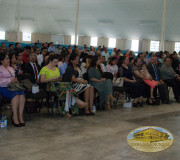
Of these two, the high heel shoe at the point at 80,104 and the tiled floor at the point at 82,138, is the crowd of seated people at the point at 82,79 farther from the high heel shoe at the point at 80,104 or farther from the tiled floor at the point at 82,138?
the tiled floor at the point at 82,138

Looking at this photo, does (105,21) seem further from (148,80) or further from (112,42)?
(148,80)

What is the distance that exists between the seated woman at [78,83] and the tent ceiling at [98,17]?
13.9 meters

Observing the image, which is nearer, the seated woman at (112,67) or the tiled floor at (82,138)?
the tiled floor at (82,138)

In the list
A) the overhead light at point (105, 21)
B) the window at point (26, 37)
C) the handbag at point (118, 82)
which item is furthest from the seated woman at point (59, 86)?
the window at point (26, 37)

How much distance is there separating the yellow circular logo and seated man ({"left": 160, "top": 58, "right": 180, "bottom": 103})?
3.37 meters

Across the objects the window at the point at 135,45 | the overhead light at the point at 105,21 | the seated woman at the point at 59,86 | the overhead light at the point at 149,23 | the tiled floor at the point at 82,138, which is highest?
the overhead light at the point at 105,21

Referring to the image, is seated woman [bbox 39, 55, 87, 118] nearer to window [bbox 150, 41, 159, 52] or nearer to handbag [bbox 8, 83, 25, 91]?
handbag [bbox 8, 83, 25, 91]

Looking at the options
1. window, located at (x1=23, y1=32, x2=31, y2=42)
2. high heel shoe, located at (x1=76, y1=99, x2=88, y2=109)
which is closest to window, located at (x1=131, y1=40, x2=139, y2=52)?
window, located at (x1=23, y1=32, x2=31, y2=42)

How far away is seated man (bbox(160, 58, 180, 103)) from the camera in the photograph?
24.8ft

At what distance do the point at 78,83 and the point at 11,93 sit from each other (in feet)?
5.14

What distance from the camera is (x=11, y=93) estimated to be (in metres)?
4.24

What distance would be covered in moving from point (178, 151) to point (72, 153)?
1399mm

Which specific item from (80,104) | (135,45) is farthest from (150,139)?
(135,45)

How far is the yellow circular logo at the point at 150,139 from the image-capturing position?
3500 mm
